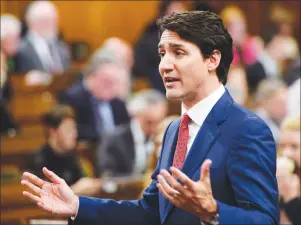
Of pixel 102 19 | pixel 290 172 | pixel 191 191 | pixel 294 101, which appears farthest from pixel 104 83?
pixel 191 191

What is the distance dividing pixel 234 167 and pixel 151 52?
6059 mm

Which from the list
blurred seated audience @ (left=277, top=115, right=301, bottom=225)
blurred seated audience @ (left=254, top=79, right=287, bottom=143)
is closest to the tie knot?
blurred seated audience @ (left=277, top=115, right=301, bottom=225)

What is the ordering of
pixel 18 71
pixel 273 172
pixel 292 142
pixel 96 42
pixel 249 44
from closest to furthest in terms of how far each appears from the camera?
pixel 273 172 → pixel 292 142 → pixel 18 71 → pixel 249 44 → pixel 96 42

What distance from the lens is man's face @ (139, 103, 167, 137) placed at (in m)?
6.18

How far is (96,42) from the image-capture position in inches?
415

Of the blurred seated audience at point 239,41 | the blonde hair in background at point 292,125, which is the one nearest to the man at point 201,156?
the blonde hair in background at point 292,125

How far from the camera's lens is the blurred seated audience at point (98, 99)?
22.7 ft

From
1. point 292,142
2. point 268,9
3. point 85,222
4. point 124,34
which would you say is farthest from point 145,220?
point 268,9

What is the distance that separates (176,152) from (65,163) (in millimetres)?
3095

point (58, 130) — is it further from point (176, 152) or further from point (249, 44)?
point (249, 44)

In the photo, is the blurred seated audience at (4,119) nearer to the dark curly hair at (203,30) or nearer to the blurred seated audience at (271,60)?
the blurred seated audience at (271,60)

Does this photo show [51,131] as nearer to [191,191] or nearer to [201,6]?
[201,6]

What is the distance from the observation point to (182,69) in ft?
7.93

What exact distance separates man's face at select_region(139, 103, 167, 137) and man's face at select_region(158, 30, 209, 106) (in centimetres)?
373
